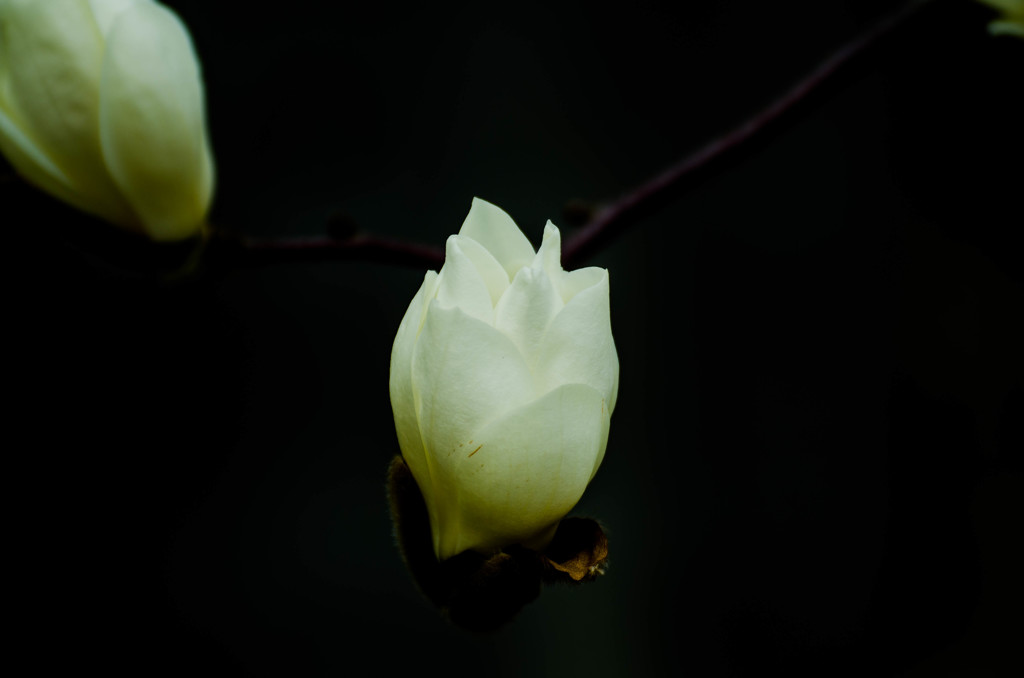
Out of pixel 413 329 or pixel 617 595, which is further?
pixel 617 595

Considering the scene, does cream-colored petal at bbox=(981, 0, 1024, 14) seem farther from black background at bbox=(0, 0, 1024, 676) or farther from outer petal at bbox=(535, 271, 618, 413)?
black background at bbox=(0, 0, 1024, 676)

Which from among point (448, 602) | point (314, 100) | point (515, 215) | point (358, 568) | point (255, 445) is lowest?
point (448, 602)

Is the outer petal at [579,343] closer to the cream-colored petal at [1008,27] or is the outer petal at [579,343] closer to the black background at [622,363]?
the cream-colored petal at [1008,27]

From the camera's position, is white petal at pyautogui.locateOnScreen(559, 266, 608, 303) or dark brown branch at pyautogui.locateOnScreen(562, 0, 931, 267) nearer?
white petal at pyautogui.locateOnScreen(559, 266, 608, 303)

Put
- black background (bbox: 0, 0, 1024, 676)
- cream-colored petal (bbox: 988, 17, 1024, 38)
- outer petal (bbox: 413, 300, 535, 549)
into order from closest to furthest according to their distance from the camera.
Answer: outer petal (bbox: 413, 300, 535, 549), cream-colored petal (bbox: 988, 17, 1024, 38), black background (bbox: 0, 0, 1024, 676)


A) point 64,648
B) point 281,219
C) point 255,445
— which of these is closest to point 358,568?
point 255,445

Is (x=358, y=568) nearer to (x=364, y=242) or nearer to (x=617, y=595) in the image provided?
(x=617, y=595)

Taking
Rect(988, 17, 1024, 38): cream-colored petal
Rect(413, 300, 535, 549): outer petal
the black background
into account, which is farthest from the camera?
the black background

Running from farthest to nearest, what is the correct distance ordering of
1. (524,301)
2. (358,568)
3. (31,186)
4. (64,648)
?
(358,568) < (64,648) < (31,186) < (524,301)

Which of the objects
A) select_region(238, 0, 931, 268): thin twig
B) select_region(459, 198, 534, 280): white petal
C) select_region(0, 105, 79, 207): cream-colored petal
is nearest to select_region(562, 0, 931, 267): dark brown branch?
select_region(238, 0, 931, 268): thin twig
